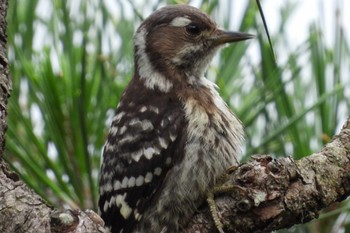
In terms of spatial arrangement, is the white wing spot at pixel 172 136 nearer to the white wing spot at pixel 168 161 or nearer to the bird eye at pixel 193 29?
the white wing spot at pixel 168 161

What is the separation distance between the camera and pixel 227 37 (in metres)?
2.59

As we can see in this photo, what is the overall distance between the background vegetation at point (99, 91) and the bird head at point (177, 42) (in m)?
0.07

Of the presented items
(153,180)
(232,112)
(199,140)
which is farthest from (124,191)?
(232,112)

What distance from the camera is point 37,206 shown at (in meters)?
1.46

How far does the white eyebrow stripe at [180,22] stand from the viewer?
9.14ft

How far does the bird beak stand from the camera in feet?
8.11

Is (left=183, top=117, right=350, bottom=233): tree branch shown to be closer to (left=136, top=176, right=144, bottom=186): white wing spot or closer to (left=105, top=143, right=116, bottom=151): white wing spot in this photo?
(left=136, top=176, right=144, bottom=186): white wing spot

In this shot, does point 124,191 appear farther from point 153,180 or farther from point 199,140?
point 199,140

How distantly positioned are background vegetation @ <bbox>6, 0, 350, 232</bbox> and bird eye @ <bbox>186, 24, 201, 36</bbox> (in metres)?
0.11

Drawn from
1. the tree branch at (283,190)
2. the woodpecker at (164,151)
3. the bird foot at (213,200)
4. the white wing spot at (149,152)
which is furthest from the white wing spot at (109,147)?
the tree branch at (283,190)

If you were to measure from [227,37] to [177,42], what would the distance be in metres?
0.26

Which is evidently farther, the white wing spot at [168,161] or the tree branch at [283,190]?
the white wing spot at [168,161]

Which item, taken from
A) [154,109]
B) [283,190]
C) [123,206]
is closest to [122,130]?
[154,109]

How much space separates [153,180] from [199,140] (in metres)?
0.20
